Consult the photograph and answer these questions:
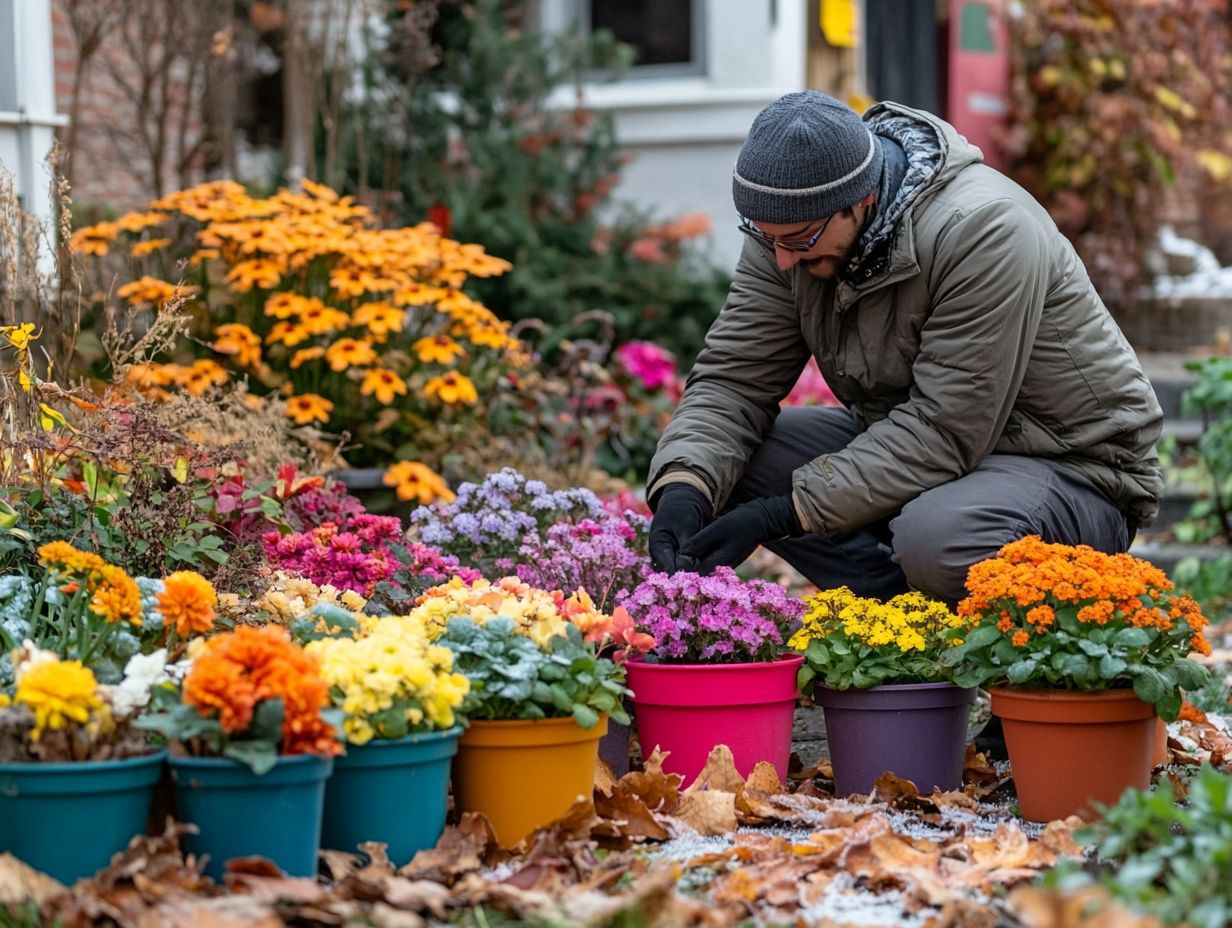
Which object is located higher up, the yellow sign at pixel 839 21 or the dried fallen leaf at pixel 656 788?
the yellow sign at pixel 839 21

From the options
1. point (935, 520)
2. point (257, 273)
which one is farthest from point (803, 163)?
point (257, 273)

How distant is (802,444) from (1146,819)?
1.65m

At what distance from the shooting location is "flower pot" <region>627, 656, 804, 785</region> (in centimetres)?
283

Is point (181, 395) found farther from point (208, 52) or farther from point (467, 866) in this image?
point (208, 52)

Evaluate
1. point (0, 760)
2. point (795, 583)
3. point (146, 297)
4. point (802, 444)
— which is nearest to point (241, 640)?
point (0, 760)

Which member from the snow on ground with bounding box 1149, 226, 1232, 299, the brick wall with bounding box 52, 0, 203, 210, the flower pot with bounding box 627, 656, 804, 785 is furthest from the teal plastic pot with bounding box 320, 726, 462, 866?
the snow on ground with bounding box 1149, 226, 1232, 299

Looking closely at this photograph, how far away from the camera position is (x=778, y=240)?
10.2 feet

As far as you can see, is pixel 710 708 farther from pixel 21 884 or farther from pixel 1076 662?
pixel 21 884

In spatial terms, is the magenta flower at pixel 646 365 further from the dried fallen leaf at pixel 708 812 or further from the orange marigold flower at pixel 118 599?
the orange marigold flower at pixel 118 599

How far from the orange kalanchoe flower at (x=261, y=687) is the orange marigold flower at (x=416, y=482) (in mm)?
2026

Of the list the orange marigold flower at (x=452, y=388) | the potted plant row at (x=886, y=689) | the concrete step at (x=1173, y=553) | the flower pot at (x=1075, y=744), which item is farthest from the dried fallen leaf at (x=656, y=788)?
the concrete step at (x=1173, y=553)

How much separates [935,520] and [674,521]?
523 millimetres

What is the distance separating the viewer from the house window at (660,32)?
8000 mm

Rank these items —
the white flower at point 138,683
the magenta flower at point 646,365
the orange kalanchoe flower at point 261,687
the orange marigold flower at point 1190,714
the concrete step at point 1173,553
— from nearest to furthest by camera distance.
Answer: the orange kalanchoe flower at point 261,687 < the white flower at point 138,683 < the orange marigold flower at point 1190,714 < the concrete step at point 1173,553 < the magenta flower at point 646,365
